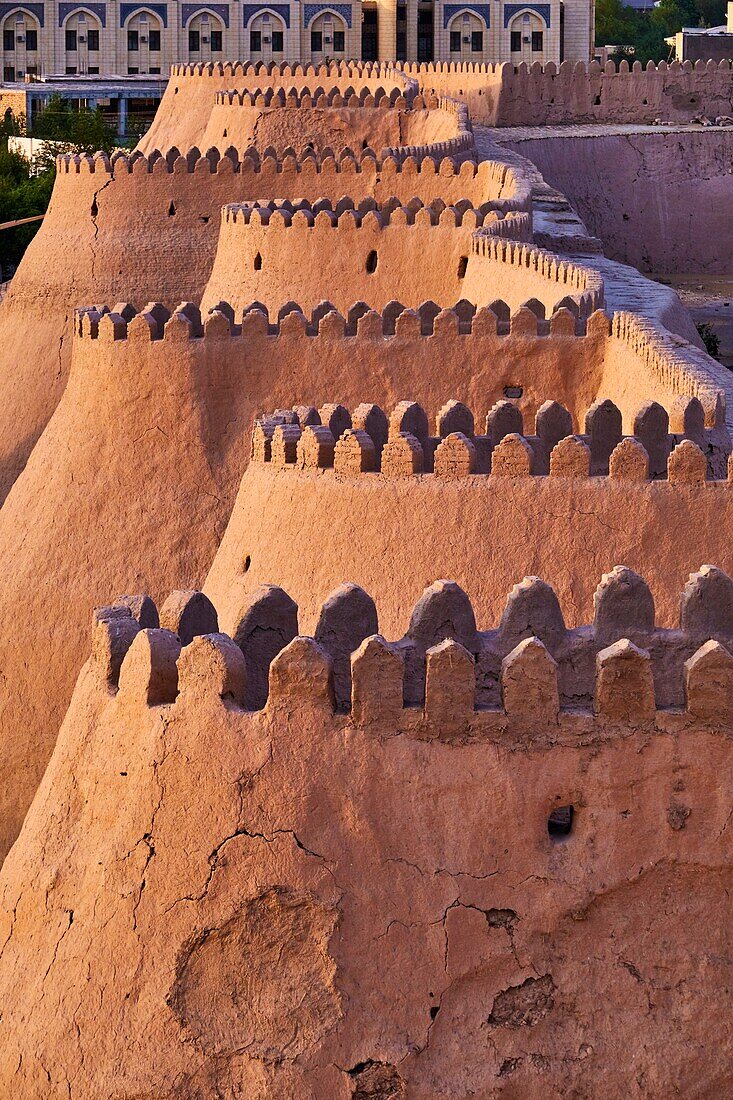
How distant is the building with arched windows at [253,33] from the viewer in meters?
75.8

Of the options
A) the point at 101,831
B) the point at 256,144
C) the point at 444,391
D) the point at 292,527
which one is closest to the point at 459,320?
the point at 444,391

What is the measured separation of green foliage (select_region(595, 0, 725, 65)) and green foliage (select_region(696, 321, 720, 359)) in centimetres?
6737

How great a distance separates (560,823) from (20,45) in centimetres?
7084

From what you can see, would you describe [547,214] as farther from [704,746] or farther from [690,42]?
[690,42]

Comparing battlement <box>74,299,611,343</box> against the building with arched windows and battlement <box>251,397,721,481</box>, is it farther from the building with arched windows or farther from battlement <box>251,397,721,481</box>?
the building with arched windows

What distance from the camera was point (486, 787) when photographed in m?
9.59

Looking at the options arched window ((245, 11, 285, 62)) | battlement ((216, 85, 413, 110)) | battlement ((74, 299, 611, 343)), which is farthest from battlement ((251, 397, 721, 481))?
arched window ((245, 11, 285, 62))

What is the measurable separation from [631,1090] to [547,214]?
19072mm

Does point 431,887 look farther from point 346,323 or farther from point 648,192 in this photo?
point 648,192

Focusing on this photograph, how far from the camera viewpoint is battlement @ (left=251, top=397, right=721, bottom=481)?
Result: 43.1 feet

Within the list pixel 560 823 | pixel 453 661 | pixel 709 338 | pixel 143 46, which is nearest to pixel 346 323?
pixel 709 338

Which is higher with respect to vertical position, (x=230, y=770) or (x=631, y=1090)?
(x=230, y=770)

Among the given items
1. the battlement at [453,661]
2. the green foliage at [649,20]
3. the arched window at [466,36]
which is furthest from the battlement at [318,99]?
the green foliage at [649,20]

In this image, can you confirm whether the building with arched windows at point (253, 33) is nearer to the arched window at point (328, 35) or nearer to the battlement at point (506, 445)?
the arched window at point (328, 35)
